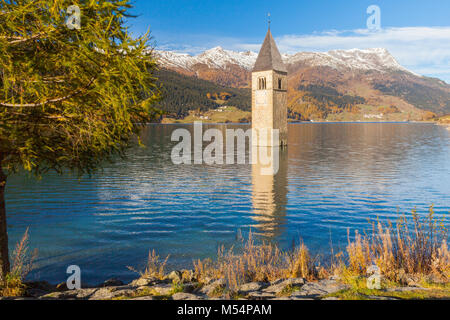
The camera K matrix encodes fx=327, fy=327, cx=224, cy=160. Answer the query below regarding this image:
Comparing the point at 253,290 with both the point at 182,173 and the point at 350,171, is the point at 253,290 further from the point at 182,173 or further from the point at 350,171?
the point at 350,171

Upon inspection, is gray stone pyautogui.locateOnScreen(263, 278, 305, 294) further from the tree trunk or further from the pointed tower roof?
the pointed tower roof

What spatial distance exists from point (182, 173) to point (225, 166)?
25.9 feet

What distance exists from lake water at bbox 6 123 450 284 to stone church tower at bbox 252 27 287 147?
3647 cm

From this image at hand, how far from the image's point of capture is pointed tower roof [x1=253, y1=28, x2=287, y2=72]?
246 ft

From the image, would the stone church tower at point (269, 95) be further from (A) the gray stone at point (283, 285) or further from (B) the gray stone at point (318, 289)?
(B) the gray stone at point (318, 289)

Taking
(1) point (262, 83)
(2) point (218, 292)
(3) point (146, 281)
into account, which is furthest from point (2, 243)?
(1) point (262, 83)

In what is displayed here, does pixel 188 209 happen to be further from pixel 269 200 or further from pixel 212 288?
pixel 212 288

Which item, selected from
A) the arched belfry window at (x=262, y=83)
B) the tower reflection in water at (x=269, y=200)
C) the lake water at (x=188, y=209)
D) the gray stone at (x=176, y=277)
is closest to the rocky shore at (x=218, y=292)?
the gray stone at (x=176, y=277)

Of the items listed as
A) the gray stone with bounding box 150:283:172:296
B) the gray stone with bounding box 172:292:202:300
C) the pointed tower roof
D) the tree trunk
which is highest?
the pointed tower roof

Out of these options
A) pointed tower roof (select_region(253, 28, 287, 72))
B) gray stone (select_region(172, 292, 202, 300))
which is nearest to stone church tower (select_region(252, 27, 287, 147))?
pointed tower roof (select_region(253, 28, 287, 72))

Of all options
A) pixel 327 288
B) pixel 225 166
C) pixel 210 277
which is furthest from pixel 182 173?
pixel 327 288

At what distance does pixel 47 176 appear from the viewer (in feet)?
108

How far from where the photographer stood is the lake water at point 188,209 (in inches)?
577

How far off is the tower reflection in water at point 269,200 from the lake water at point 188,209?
0.23 feet
